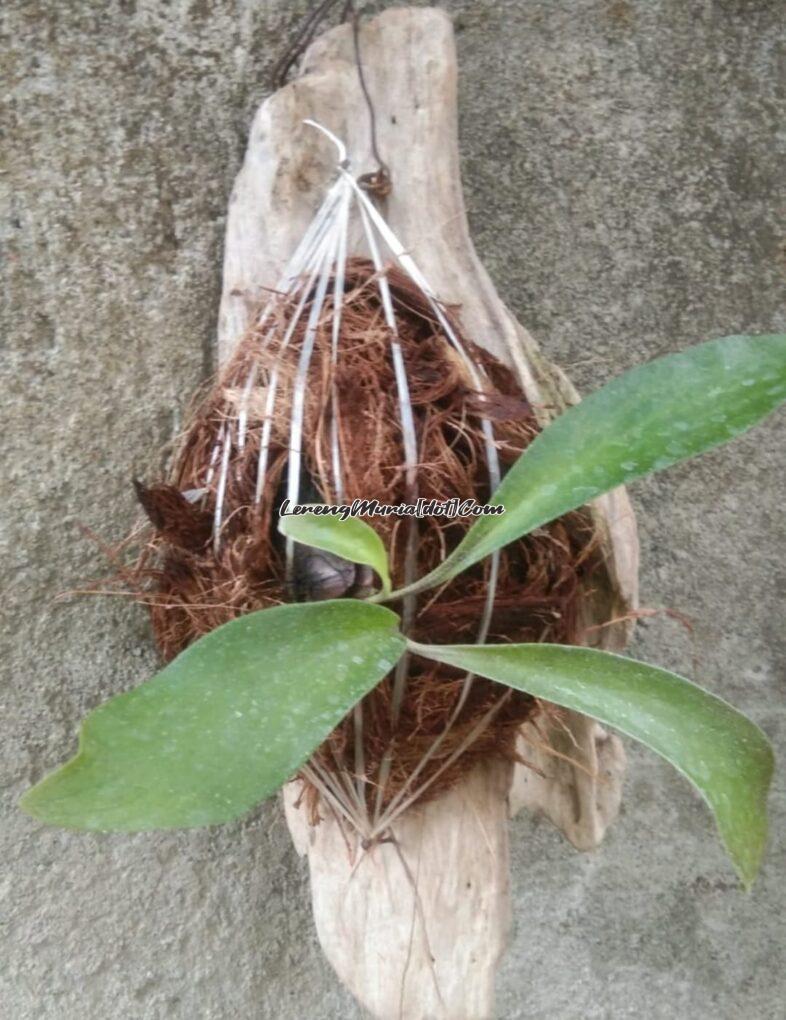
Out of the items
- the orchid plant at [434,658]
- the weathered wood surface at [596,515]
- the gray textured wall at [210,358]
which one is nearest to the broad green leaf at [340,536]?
the orchid plant at [434,658]

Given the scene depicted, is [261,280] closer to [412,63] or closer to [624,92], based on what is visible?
[412,63]

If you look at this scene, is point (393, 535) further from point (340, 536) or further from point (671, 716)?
point (671, 716)

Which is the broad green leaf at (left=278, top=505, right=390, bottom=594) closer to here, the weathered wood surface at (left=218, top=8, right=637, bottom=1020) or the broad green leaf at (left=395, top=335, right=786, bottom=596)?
the broad green leaf at (left=395, top=335, right=786, bottom=596)

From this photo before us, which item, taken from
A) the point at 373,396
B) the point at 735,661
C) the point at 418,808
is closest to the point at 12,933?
the point at 418,808

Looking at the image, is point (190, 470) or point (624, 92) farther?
point (624, 92)

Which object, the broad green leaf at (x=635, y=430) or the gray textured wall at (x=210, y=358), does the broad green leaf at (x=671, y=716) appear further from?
Result: the gray textured wall at (x=210, y=358)
